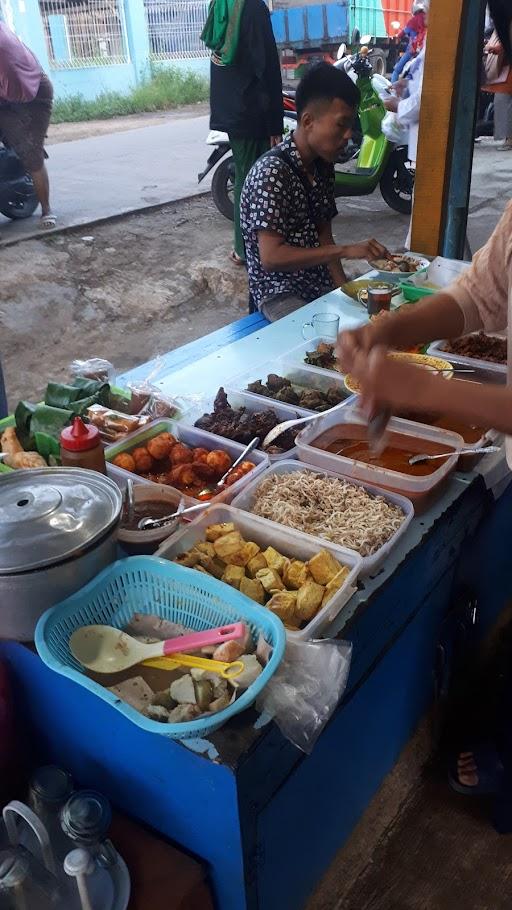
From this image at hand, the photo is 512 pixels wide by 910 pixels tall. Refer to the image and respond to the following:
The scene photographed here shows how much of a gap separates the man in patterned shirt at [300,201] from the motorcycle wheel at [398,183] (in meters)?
5.23

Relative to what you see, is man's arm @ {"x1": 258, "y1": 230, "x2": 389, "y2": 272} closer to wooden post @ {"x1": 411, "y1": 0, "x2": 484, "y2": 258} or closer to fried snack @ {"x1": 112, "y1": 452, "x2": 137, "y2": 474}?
wooden post @ {"x1": 411, "y1": 0, "x2": 484, "y2": 258}

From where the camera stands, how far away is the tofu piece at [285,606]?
1.49 meters

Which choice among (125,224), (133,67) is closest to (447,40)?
(125,224)

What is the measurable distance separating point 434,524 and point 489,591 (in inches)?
36.2

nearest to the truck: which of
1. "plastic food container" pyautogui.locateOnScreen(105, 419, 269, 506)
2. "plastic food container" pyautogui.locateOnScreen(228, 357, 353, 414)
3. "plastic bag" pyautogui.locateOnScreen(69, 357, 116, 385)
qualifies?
"plastic food container" pyautogui.locateOnScreen(228, 357, 353, 414)

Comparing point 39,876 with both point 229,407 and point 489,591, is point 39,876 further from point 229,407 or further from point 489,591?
point 489,591

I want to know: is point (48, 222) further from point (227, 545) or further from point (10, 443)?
point (227, 545)

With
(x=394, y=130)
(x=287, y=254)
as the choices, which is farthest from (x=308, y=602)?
(x=394, y=130)

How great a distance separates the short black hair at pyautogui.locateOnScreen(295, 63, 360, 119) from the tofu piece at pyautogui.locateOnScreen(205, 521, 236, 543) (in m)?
2.29

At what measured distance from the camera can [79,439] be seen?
1.72 m

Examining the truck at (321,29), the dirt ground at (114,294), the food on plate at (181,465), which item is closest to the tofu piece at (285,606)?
the food on plate at (181,465)

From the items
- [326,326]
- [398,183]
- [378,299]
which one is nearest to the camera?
[326,326]

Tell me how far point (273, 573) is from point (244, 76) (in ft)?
17.7

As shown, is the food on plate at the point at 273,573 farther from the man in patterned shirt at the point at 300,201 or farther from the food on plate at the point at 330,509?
the man in patterned shirt at the point at 300,201
